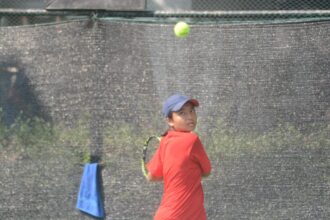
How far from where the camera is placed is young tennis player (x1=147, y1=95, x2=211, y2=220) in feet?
12.5

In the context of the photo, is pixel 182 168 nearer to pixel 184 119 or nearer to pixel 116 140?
pixel 184 119

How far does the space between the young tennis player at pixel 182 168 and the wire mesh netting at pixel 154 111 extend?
896 millimetres

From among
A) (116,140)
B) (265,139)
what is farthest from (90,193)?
(265,139)

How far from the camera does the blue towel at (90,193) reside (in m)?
4.88

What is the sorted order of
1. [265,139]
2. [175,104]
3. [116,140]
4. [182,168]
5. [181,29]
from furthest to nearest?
1. [116,140]
2. [265,139]
3. [181,29]
4. [175,104]
5. [182,168]

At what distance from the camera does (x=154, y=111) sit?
4.87 metres

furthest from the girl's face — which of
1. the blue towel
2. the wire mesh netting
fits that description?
the blue towel

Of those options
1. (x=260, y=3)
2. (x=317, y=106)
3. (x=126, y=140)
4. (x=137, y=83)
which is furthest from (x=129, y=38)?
(x=260, y=3)

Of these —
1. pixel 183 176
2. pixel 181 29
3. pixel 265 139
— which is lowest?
pixel 183 176

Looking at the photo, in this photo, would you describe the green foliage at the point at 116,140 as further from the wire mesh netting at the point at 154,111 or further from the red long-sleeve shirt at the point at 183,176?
the red long-sleeve shirt at the point at 183,176

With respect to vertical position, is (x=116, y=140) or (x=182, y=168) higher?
(x=116, y=140)

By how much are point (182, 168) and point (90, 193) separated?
1.33m

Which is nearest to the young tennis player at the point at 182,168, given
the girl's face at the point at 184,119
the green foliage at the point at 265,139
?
the girl's face at the point at 184,119

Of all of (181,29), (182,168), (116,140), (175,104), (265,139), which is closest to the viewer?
(182,168)
